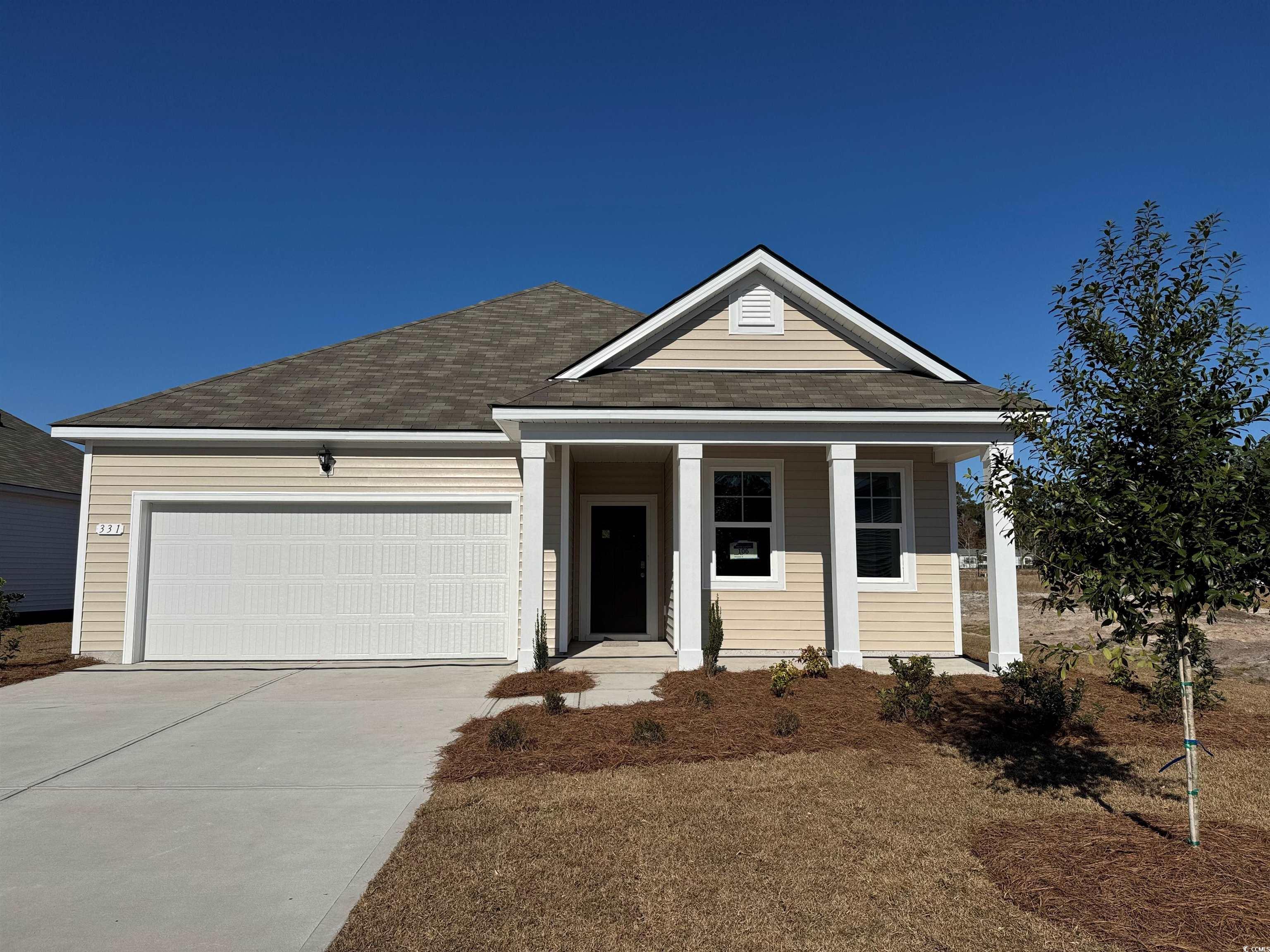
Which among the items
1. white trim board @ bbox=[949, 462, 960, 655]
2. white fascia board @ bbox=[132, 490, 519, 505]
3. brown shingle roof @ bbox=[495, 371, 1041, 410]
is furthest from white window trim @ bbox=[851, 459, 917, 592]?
white fascia board @ bbox=[132, 490, 519, 505]

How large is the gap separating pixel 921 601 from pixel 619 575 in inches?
177

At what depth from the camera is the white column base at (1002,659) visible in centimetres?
895

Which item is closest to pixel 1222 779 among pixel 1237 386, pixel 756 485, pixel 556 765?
pixel 1237 386

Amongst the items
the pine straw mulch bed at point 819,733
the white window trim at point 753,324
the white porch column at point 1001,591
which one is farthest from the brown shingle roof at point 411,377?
the white porch column at point 1001,591

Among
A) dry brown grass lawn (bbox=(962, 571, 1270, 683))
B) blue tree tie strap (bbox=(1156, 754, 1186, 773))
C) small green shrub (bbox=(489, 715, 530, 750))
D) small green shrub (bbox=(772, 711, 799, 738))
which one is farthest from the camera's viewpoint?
dry brown grass lawn (bbox=(962, 571, 1270, 683))

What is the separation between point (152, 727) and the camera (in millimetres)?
6902

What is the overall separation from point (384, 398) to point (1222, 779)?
1066cm

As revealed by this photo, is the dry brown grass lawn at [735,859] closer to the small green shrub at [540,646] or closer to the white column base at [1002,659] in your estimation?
the white column base at [1002,659]

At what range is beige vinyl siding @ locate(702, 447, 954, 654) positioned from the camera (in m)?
10.4

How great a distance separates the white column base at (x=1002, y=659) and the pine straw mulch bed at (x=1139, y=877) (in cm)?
456

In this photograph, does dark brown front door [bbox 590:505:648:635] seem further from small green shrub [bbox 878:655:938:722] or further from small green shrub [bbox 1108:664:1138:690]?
small green shrub [bbox 1108:664:1138:690]

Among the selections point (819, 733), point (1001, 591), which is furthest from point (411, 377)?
point (1001, 591)

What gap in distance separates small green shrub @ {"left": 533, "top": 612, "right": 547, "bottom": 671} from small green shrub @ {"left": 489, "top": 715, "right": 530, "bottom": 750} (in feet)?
9.00

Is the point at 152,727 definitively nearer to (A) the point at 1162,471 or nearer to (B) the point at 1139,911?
(B) the point at 1139,911
